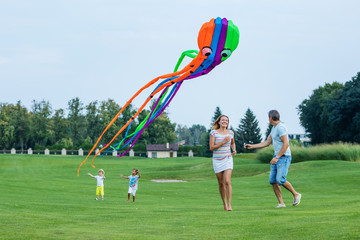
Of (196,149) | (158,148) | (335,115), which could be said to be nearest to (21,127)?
(158,148)

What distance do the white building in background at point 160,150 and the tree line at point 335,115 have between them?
35.6 m

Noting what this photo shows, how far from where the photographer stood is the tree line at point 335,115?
65.2 m

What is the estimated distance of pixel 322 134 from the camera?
77.8 meters

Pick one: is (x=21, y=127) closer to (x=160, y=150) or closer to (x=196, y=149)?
(x=160, y=150)

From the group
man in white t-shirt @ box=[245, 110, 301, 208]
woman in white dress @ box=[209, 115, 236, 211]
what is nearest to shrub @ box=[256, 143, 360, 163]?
man in white t-shirt @ box=[245, 110, 301, 208]

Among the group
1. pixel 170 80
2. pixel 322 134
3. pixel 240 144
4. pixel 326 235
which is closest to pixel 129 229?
pixel 326 235

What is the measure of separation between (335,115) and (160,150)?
4993cm

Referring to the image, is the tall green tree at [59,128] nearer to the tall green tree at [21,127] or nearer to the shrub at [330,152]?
the tall green tree at [21,127]

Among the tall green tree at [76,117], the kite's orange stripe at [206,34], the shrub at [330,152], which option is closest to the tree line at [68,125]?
the tall green tree at [76,117]

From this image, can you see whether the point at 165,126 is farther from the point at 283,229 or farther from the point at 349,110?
the point at 283,229

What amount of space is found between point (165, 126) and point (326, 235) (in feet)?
377

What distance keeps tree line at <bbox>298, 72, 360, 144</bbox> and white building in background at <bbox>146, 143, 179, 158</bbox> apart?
35.6 m

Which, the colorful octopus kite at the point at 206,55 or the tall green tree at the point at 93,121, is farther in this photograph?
the tall green tree at the point at 93,121

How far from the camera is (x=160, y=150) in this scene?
11069 centimetres
